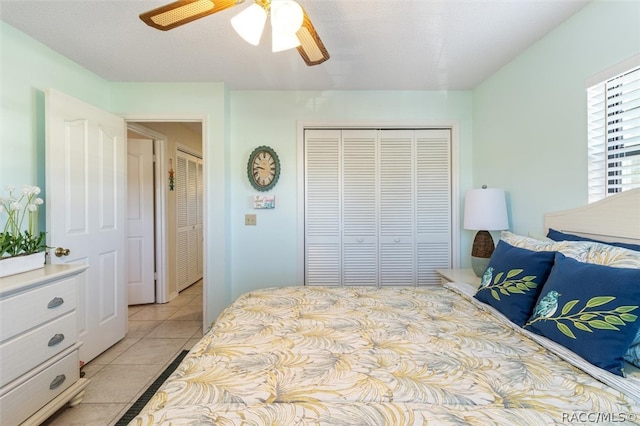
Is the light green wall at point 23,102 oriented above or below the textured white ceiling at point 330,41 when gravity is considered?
below

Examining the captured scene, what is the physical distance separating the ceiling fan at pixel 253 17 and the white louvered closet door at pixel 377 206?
1.67m

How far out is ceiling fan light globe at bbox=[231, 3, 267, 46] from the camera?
4.39ft

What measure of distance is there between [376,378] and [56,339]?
1865 millimetres

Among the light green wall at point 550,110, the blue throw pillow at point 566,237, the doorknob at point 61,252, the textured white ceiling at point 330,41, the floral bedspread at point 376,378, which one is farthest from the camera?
the doorknob at point 61,252

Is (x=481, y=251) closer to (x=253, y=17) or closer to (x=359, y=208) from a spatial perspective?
(x=359, y=208)

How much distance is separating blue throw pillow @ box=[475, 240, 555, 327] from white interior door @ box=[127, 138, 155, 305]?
3.66 metres

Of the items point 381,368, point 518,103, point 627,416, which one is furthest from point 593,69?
point 381,368

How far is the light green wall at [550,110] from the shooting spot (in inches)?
64.6

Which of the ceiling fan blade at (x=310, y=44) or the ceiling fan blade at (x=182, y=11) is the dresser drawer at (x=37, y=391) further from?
the ceiling fan blade at (x=310, y=44)

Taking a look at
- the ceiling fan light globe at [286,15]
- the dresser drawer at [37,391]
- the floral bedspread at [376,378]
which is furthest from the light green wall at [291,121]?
the ceiling fan light globe at [286,15]

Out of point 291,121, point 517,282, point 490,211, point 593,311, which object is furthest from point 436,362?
point 291,121

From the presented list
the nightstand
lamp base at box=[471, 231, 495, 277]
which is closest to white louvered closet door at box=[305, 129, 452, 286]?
the nightstand

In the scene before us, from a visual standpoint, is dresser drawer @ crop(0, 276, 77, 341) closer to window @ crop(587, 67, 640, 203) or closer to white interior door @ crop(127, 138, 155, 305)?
white interior door @ crop(127, 138, 155, 305)

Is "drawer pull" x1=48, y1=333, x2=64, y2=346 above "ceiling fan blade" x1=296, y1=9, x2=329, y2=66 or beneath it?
beneath
